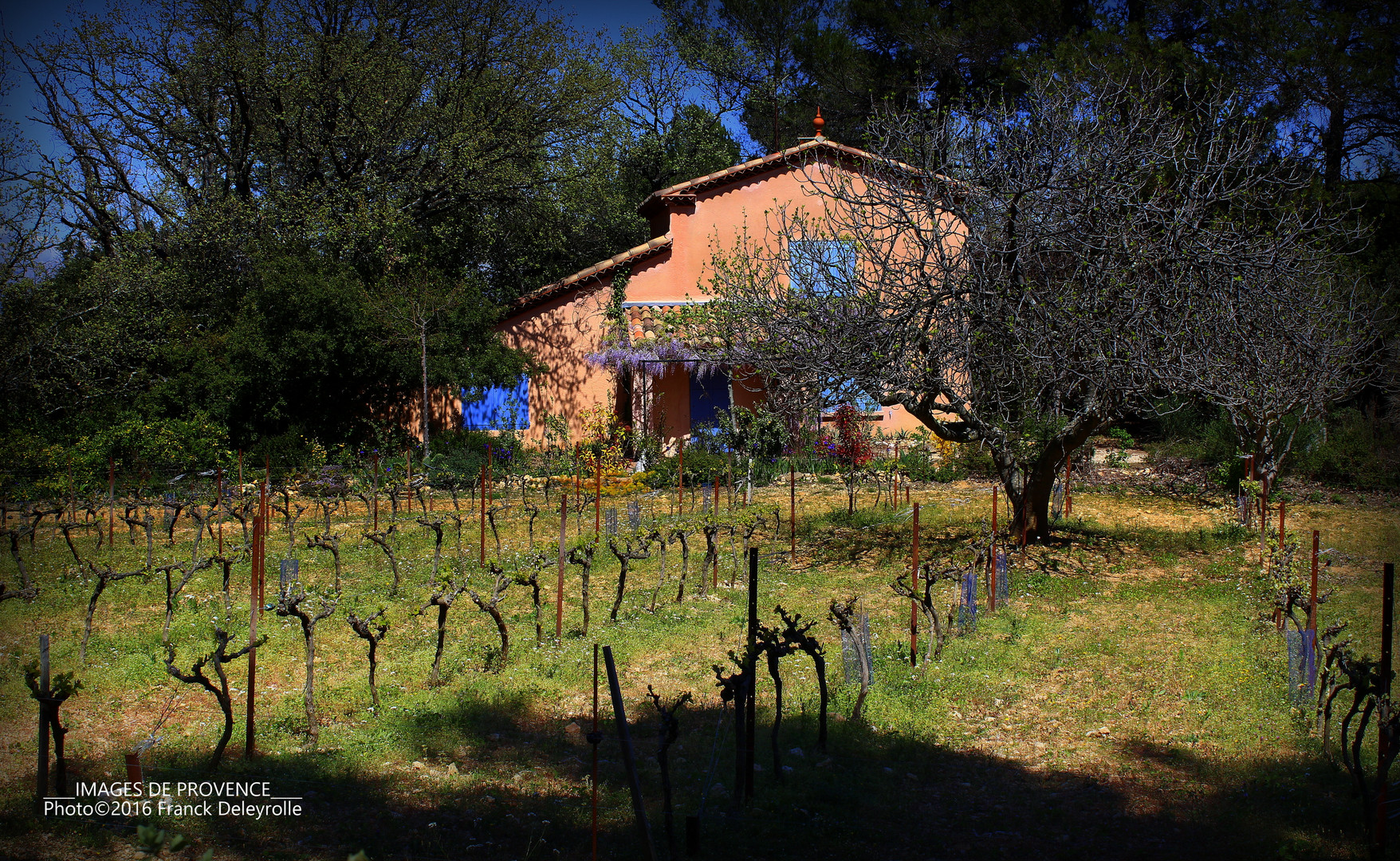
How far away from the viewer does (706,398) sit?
67.2ft

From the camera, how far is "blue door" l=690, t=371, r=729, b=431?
803 inches

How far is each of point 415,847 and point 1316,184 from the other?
19.5m

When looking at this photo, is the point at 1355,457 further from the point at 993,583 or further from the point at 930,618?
the point at 930,618

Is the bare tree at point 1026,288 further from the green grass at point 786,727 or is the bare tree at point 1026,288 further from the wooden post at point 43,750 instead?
the wooden post at point 43,750

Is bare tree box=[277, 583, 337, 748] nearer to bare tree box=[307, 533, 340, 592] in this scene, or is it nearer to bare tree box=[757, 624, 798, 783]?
bare tree box=[757, 624, 798, 783]

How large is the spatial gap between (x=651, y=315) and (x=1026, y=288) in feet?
34.0

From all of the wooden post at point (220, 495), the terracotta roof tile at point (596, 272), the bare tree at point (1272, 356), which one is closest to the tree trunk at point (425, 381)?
the terracotta roof tile at point (596, 272)

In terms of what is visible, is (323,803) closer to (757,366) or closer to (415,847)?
(415,847)

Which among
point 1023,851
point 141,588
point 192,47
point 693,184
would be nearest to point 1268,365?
point 1023,851

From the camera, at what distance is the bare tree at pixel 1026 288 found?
33.0ft

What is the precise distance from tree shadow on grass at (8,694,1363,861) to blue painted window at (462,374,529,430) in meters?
13.8

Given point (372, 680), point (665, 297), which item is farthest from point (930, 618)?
point (665, 297)

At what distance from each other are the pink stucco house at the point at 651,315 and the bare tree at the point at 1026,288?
8.13 metres

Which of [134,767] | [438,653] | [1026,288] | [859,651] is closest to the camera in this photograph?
[134,767]
